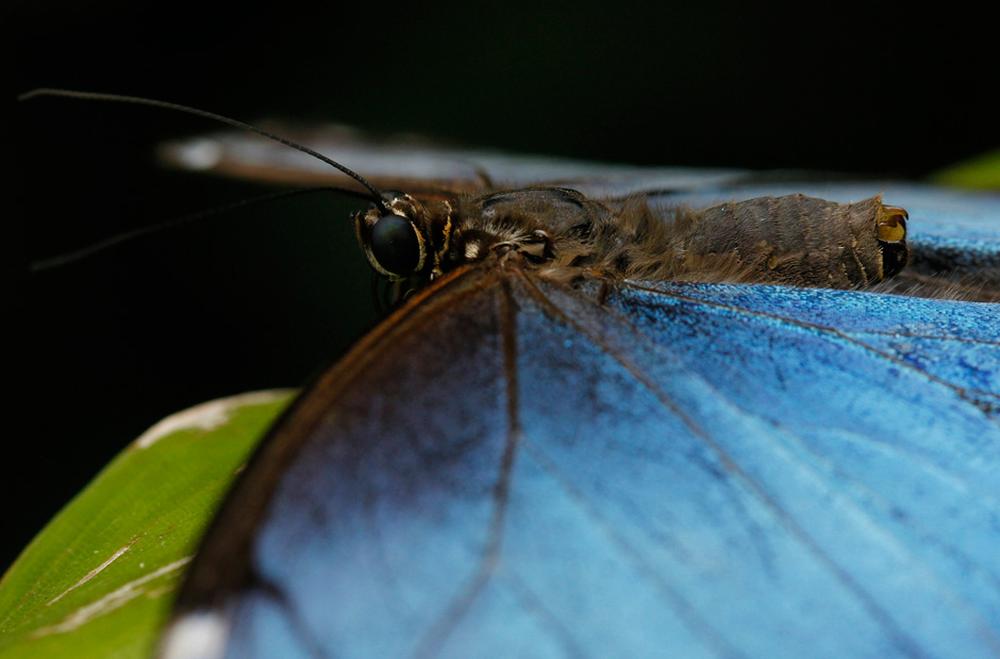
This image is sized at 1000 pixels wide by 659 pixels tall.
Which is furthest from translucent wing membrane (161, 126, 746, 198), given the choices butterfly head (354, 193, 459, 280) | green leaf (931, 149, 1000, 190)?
green leaf (931, 149, 1000, 190)

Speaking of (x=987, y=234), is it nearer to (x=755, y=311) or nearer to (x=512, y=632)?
(x=755, y=311)

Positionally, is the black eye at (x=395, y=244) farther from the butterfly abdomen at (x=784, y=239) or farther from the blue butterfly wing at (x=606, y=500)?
the butterfly abdomen at (x=784, y=239)

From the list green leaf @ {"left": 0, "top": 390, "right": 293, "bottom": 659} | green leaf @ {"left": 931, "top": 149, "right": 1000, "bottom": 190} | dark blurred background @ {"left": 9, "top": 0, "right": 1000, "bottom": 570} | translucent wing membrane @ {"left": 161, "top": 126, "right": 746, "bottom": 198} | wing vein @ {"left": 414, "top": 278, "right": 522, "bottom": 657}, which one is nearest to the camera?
wing vein @ {"left": 414, "top": 278, "right": 522, "bottom": 657}

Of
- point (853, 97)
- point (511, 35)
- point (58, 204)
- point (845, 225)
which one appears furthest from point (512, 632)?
point (853, 97)

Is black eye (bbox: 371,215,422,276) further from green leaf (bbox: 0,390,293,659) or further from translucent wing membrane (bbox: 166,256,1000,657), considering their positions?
green leaf (bbox: 0,390,293,659)

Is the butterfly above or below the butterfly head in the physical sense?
below

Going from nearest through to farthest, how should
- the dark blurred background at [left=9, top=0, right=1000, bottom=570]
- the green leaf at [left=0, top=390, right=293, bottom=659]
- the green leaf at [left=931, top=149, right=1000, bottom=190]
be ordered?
the green leaf at [left=0, top=390, right=293, bottom=659] → the green leaf at [left=931, top=149, right=1000, bottom=190] → the dark blurred background at [left=9, top=0, right=1000, bottom=570]
